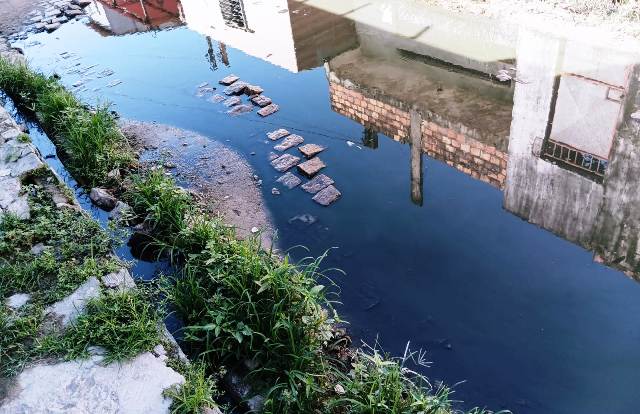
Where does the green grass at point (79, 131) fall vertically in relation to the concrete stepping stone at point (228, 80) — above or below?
above

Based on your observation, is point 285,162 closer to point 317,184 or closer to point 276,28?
point 317,184

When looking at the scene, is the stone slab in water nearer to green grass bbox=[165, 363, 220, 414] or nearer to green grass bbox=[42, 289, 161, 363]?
green grass bbox=[42, 289, 161, 363]

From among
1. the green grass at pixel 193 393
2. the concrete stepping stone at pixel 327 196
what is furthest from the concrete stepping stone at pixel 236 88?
the green grass at pixel 193 393

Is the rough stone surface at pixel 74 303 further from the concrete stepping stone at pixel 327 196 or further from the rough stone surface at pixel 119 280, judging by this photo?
the concrete stepping stone at pixel 327 196

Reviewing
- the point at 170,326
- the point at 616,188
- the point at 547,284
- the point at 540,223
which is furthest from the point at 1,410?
the point at 616,188

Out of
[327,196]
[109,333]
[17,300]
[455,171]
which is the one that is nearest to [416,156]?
[455,171]

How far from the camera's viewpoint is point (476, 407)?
3037 mm

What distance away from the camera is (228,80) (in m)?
7.32

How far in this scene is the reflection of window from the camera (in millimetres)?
9195

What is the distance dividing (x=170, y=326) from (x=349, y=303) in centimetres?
139

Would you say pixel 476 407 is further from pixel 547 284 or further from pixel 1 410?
pixel 1 410

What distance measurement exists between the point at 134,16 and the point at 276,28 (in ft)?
11.0

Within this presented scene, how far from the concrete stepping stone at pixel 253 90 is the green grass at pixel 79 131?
5.93 ft

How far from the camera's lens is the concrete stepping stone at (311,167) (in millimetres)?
5328
